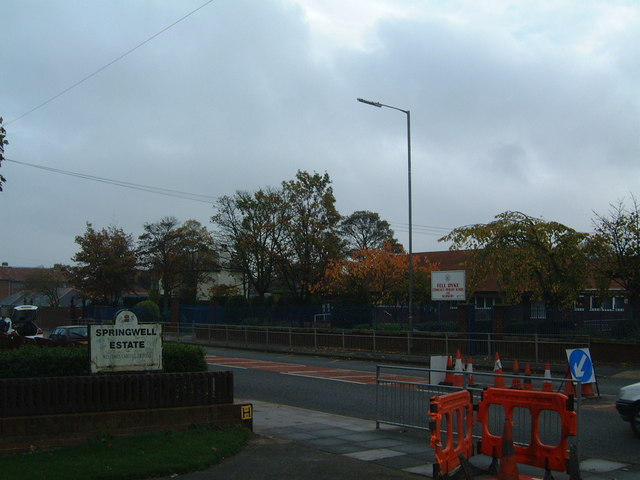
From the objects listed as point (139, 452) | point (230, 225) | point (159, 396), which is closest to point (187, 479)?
point (139, 452)

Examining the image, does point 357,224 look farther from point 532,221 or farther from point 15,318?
point 532,221

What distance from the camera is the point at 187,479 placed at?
7.88m

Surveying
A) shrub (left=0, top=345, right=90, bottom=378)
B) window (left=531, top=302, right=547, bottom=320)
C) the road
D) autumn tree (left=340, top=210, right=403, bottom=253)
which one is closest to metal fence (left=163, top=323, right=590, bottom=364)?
window (left=531, top=302, right=547, bottom=320)

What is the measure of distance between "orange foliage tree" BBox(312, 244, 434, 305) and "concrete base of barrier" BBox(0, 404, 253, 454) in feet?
91.8

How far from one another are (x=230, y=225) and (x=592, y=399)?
33182 millimetres

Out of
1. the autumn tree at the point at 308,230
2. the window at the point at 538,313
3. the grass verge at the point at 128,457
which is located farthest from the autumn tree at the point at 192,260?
the grass verge at the point at 128,457

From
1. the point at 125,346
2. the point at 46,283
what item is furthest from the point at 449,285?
the point at 46,283

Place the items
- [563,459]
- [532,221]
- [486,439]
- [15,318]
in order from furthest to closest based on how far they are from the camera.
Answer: [15,318], [532,221], [486,439], [563,459]

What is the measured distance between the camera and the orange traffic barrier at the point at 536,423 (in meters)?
7.88

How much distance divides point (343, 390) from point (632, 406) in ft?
26.0

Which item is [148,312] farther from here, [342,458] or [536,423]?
[536,423]

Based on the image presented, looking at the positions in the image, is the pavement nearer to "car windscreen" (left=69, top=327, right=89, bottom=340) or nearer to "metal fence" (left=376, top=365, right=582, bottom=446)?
"metal fence" (left=376, top=365, right=582, bottom=446)

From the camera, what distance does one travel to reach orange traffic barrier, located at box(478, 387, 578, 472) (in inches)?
310

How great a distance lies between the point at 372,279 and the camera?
134 ft
